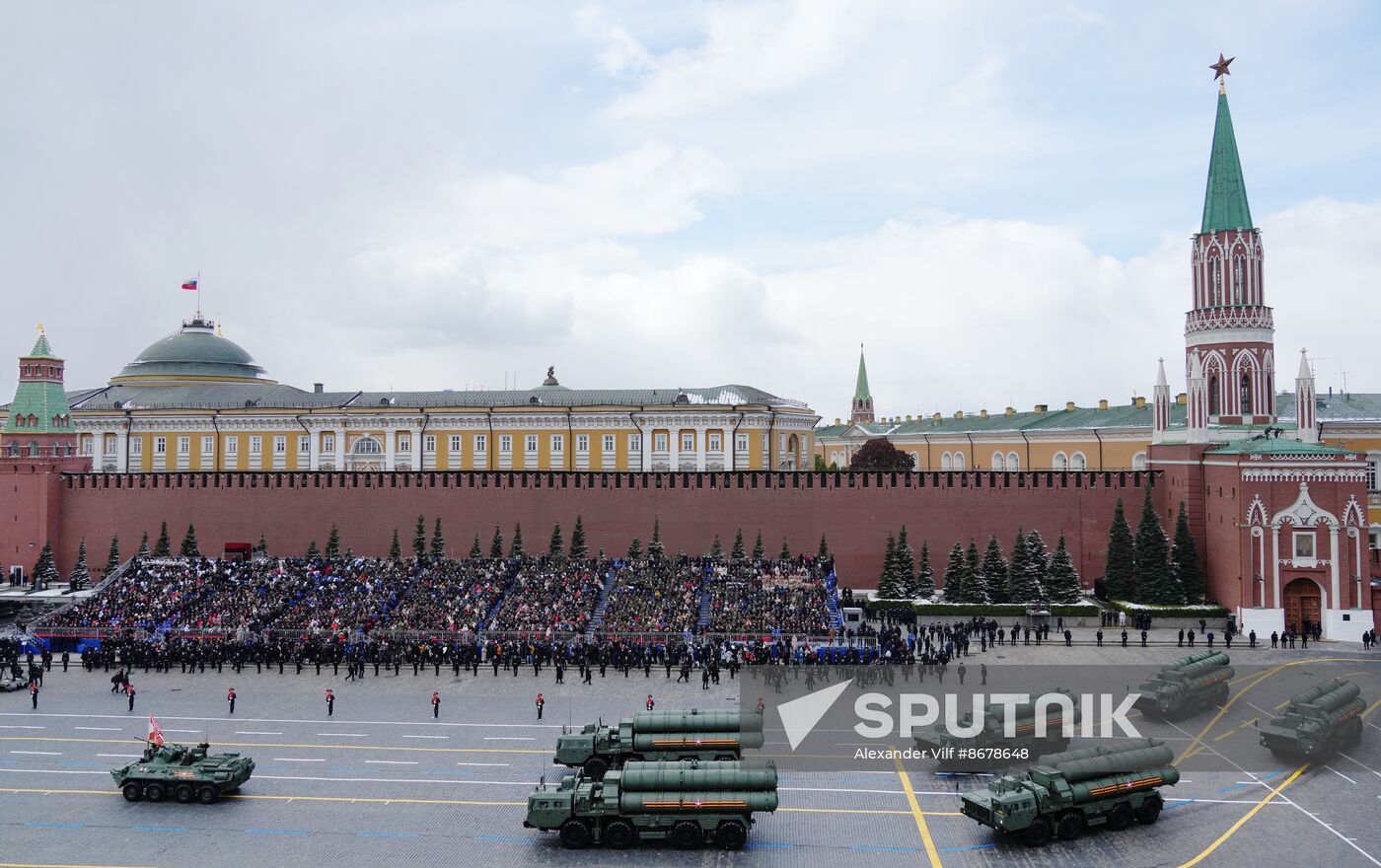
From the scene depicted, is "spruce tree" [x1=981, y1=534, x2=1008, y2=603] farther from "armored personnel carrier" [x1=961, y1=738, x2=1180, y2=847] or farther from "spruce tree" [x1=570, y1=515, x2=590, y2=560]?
"armored personnel carrier" [x1=961, y1=738, x2=1180, y2=847]

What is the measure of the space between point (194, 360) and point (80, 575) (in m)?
22.1

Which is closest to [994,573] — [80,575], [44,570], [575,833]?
[575,833]

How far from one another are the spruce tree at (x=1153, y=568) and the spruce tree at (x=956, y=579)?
5531mm

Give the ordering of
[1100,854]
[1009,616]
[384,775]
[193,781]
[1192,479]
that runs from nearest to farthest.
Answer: [1100,854], [193,781], [384,775], [1009,616], [1192,479]

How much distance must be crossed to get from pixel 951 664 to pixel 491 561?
1694 centimetres

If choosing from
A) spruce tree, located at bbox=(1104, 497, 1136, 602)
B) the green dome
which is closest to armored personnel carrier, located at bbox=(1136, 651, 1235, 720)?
spruce tree, located at bbox=(1104, 497, 1136, 602)

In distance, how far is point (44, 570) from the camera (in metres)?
40.6

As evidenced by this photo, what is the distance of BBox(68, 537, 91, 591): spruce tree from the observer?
39.0m

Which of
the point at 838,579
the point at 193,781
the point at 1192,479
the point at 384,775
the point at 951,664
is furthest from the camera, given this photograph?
the point at 838,579

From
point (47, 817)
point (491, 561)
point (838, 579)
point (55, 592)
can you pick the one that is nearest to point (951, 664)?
point (838, 579)

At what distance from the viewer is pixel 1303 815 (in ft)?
57.1

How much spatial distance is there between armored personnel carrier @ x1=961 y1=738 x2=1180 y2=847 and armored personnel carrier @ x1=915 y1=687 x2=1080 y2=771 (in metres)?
2.17

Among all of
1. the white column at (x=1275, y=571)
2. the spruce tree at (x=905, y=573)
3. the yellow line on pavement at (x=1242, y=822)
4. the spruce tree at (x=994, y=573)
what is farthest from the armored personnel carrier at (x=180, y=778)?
the white column at (x=1275, y=571)

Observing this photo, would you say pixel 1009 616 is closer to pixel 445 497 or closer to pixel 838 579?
pixel 838 579
